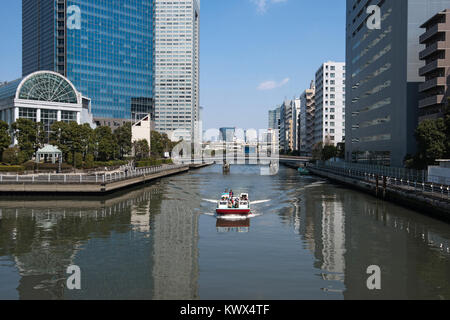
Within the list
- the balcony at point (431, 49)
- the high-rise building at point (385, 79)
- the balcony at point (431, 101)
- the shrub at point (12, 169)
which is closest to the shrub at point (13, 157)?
the shrub at point (12, 169)

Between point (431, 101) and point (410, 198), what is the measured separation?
101 ft

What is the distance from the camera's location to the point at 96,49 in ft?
593

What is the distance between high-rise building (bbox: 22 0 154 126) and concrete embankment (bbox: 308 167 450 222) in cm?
12783

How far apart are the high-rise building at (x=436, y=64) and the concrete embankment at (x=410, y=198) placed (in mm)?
18115

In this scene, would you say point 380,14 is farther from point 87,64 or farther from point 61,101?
point 87,64

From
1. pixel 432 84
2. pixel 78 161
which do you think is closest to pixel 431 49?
pixel 432 84

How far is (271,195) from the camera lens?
7119cm

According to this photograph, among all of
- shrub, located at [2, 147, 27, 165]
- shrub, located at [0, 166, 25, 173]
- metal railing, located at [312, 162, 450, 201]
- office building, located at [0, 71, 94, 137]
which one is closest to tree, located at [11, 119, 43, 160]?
shrub, located at [2, 147, 27, 165]

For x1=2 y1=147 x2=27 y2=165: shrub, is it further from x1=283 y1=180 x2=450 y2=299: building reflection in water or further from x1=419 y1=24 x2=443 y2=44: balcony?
x1=419 y1=24 x2=443 y2=44: balcony

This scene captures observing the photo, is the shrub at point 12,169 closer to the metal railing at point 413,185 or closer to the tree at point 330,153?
the metal railing at point 413,185

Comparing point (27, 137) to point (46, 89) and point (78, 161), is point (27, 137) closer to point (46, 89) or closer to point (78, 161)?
point (78, 161)

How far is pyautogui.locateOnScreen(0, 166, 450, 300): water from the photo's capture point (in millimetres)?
23594

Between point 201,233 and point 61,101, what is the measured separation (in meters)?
87.6
